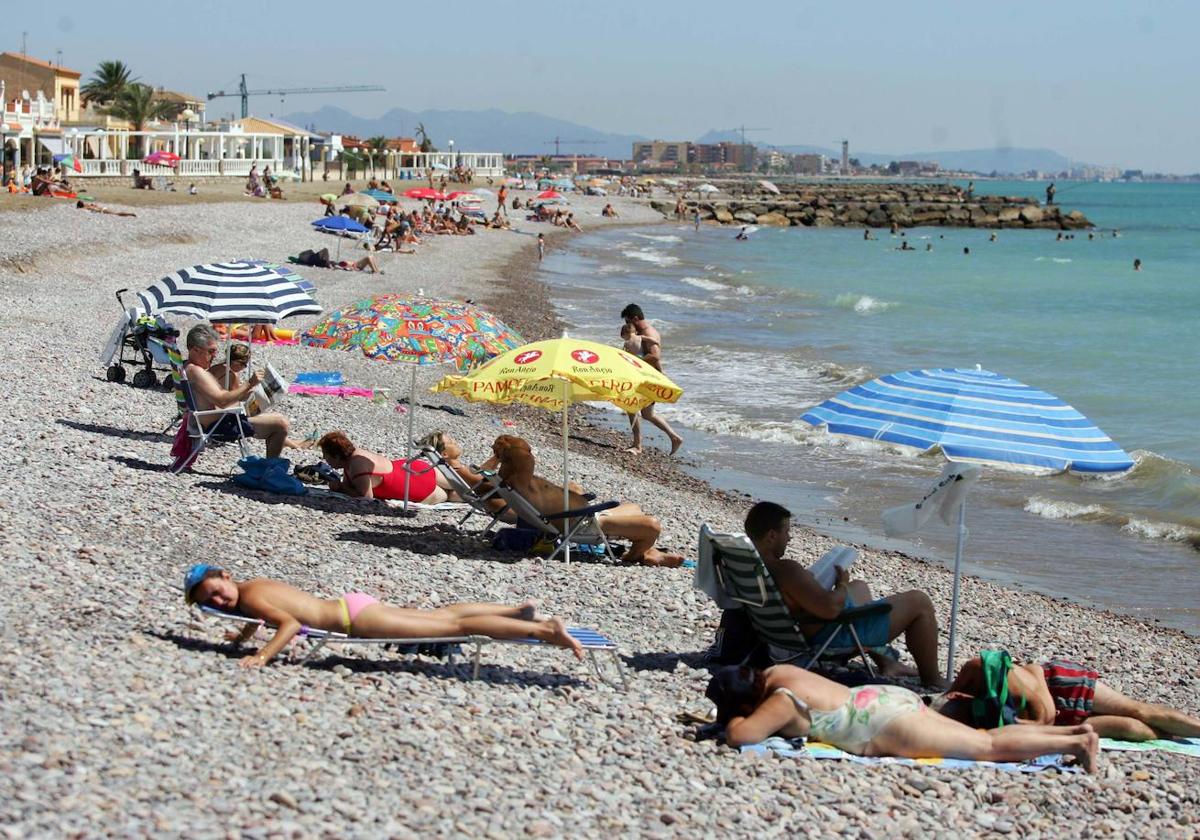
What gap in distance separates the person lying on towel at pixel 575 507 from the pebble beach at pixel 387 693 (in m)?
0.15

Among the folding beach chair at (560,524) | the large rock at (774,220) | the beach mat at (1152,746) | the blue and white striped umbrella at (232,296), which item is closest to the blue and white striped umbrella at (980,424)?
the beach mat at (1152,746)

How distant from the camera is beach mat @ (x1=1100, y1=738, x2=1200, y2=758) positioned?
20.5ft

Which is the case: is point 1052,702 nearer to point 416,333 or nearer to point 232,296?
point 416,333

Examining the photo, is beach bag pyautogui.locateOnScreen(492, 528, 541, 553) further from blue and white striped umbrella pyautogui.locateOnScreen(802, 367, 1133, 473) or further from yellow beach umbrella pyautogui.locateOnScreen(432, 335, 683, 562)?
blue and white striped umbrella pyautogui.locateOnScreen(802, 367, 1133, 473)

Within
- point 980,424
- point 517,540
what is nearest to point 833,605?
point 980,424

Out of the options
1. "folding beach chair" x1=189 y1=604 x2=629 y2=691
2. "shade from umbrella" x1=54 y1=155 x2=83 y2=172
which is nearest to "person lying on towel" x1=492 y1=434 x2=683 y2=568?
"folding beach chair" x1=189 y1=604 x2=629 y2=691

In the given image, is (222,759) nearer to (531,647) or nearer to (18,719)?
(18,719)

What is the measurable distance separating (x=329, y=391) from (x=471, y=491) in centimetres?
565

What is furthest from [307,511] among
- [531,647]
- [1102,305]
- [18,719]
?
[1102,305]

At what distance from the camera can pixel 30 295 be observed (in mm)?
19734

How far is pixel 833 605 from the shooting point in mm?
6625

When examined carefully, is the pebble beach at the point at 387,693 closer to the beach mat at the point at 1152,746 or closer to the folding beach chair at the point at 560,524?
the beach mat at the point at 1152,746

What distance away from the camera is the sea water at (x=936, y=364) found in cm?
1216

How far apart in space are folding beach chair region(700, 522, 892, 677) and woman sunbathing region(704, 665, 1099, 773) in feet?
2.26
